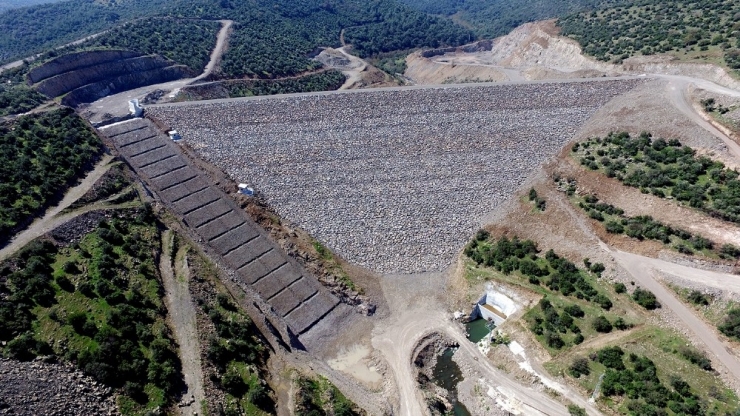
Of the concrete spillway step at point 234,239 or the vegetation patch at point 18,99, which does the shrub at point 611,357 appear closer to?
the concrete spillway step at point 234,239

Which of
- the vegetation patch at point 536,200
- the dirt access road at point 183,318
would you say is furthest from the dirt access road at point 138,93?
the vegetation patch at point 536,200

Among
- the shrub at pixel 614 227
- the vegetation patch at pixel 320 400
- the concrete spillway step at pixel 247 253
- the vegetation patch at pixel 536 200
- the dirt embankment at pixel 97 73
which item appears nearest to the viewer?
the vegetation patch at pixel 320 400

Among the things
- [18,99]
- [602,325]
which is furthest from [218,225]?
[602,325]

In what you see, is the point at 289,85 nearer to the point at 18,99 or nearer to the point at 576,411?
the point at 18,99

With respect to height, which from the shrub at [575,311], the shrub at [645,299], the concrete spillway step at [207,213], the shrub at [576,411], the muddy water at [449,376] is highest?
the concrete spillway step at [207,213]

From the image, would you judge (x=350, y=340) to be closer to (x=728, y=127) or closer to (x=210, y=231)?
(x=210, y=231)

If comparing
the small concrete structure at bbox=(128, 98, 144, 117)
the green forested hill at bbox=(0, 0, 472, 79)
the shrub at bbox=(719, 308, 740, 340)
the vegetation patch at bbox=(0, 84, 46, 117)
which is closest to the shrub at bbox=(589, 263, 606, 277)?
the shrub at bbox=(719, 308, 740, 340)

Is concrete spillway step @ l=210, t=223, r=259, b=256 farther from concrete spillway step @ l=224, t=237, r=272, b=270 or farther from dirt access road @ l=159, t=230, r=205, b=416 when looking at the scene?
dirt access road @ l=159, t=230, r=205, b=416
